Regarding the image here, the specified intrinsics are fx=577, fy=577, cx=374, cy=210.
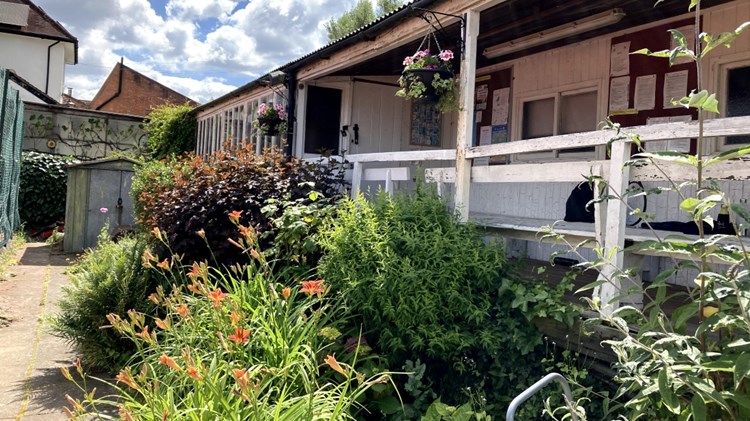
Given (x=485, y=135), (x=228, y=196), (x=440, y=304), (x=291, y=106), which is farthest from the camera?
(x=291, y=106)

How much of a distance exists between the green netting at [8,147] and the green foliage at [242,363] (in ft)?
17.5

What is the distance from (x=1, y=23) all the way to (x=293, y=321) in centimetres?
2935

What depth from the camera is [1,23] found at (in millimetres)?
26234

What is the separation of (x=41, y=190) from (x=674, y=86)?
14100 mm

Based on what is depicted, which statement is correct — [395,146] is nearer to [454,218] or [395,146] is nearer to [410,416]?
[454,218]

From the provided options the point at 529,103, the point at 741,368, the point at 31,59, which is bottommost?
the point at 741,368

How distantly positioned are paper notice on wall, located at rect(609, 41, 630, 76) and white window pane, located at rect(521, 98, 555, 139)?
2.76ft

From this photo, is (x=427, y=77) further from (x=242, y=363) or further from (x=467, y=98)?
(x=242, y=363)

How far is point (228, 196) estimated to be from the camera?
233 inches

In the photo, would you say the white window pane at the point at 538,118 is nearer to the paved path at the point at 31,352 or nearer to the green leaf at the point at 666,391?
the green leaf at the point at 666,391

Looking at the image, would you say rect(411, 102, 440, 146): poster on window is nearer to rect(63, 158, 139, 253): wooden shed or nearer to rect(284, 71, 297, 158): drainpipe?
rect(284, 71, 297, 158): drainpipe

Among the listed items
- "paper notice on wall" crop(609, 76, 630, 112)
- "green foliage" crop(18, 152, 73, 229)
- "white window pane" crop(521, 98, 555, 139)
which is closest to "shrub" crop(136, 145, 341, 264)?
"white window pane" crop(521, 98, 555, 139)

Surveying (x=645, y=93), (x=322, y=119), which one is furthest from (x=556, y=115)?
(x=322, y=119)

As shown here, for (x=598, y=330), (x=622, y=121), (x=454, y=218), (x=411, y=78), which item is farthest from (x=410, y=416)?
(x=622, y=121)
